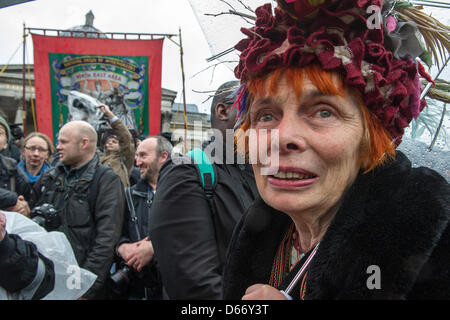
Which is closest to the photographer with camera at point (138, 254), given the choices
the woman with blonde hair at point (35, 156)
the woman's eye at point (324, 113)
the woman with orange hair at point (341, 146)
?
the woman with blonde hair at point (35, 156)

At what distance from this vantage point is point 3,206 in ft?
9.12

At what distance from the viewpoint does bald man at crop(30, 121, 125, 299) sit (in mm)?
2859

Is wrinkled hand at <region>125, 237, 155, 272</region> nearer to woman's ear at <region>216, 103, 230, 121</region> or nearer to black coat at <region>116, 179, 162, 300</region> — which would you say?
black coat at <region>116, 179, 162, 300</region>

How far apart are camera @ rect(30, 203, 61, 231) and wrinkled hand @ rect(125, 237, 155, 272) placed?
0.62m

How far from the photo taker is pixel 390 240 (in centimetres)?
87

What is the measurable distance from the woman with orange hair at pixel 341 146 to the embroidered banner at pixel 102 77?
22.2 feet

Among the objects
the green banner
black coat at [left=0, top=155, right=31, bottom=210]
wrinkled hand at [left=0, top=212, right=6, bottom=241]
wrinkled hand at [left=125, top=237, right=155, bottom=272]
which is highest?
the green banner

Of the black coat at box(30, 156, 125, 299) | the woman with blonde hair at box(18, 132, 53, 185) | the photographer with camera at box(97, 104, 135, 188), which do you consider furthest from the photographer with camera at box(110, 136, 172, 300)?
the woman with blonde hair at box(18, 132, 53, 185)

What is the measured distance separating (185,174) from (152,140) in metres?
1.97

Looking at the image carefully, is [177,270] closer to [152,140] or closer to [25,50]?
[152,140]

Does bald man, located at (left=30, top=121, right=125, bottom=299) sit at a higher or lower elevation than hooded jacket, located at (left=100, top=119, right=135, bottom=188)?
lower

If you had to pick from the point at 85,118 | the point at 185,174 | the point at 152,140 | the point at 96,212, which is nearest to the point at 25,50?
the point at 85,118
